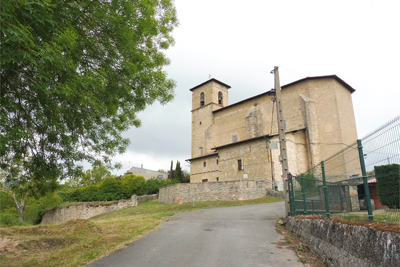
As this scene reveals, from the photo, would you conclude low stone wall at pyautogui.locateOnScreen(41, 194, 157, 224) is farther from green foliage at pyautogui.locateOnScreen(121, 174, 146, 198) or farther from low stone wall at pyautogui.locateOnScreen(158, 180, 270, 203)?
low stone wall at pyautogui.locateOnScreen(158, 180, 270, 203)

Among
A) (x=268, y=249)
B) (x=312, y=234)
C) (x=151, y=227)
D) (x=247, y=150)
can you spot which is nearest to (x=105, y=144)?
(x=151, y=227)

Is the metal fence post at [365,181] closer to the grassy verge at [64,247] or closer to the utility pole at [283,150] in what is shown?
the grassy verge at [64,247]

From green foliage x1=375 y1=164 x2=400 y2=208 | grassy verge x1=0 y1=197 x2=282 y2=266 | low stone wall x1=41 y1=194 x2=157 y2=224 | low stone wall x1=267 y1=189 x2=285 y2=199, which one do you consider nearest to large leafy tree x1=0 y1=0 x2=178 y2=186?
grassy verge x1=0 y1=197 x2=282 y2=266

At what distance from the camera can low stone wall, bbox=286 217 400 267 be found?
3238 millimetres

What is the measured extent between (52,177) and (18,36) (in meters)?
4.51

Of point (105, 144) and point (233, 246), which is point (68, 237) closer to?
point (105, 144)

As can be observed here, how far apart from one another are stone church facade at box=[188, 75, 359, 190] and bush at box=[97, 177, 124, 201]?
1078cm

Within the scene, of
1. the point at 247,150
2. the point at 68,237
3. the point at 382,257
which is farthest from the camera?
the point at 247,150

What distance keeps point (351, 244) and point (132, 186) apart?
118ft

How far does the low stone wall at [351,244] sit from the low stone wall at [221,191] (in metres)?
15.6

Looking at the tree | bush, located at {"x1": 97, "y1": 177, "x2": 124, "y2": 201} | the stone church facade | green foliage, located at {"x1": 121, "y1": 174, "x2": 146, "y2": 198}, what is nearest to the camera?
the tree

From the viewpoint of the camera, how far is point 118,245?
754 cm

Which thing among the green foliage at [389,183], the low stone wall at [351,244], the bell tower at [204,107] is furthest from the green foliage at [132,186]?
the green foliage at [389,183]

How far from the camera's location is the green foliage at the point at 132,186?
37.3m
